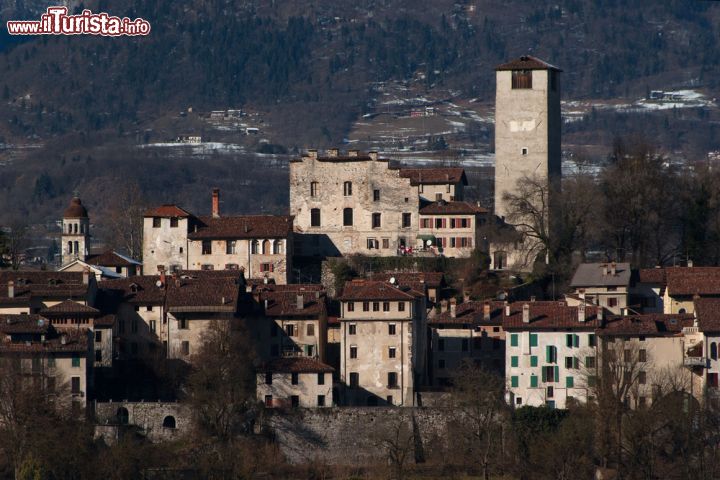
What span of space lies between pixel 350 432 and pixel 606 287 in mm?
14865

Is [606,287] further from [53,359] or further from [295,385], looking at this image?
[53,359]

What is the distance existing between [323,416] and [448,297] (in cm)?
1446

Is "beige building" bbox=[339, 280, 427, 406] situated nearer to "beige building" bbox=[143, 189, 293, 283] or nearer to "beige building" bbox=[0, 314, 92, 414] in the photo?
"beige building" bbox=[0, 314, 92, 414]

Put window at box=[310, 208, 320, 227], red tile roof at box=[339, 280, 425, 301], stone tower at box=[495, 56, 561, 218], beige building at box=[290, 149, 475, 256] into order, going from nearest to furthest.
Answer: red tile roof at box=[339, 280, 425, 301] → beige building at box=[290, 149, 475, 256] → window at box=[310, 208, 320, 227] → stone tower at box=[495, 56, 561, 218]

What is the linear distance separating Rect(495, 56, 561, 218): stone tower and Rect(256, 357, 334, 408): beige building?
23251mm

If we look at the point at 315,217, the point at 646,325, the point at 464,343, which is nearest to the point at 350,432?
the point at 464,343

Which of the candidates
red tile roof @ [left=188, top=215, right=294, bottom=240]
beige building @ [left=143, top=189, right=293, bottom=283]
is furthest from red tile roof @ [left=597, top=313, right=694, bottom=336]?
red tile roof @ [left=188, top=215, right=294, bottom=240]

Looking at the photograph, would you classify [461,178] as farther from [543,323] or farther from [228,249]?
[543,323]

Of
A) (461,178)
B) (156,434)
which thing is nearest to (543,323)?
(156,434)

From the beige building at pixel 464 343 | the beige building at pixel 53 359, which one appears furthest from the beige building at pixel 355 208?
the beige building at pixel 53 359

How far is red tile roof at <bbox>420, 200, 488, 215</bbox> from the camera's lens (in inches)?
3816

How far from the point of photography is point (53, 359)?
3076 inches

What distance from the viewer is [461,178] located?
10138 cm

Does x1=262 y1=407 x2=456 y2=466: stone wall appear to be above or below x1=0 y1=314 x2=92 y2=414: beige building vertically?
below
